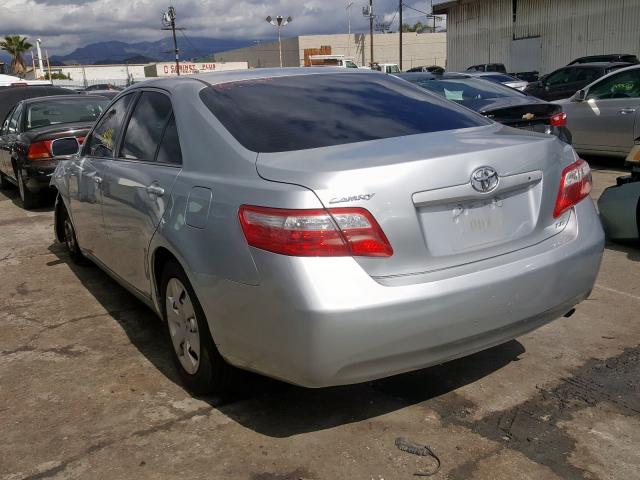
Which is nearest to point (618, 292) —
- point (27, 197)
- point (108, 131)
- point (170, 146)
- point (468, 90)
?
point (170, 146)

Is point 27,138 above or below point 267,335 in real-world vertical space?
above

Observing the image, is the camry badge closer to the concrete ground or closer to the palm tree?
the concrete ground

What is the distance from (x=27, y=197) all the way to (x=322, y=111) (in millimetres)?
7154

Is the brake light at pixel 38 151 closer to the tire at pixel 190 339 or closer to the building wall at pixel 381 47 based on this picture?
the tire at pixel 190 339

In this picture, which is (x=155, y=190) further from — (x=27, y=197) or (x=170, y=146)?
(x=27, y=197)

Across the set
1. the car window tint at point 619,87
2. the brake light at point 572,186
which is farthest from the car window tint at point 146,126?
the car window tint at point 619,87

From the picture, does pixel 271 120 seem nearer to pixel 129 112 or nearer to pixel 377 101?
pixel 377 101

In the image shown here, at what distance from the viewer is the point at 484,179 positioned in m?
2.76

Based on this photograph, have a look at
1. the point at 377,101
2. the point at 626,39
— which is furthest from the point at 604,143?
the point at 626,39

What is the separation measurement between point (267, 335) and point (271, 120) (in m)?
1.10

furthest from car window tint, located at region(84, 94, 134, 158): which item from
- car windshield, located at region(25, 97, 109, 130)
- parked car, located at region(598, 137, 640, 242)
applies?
car windshield, located at region(25, 97, 109, 130)

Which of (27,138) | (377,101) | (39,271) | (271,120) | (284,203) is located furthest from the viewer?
(27,138)

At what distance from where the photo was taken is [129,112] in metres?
4.23

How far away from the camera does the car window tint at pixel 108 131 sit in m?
4.39
